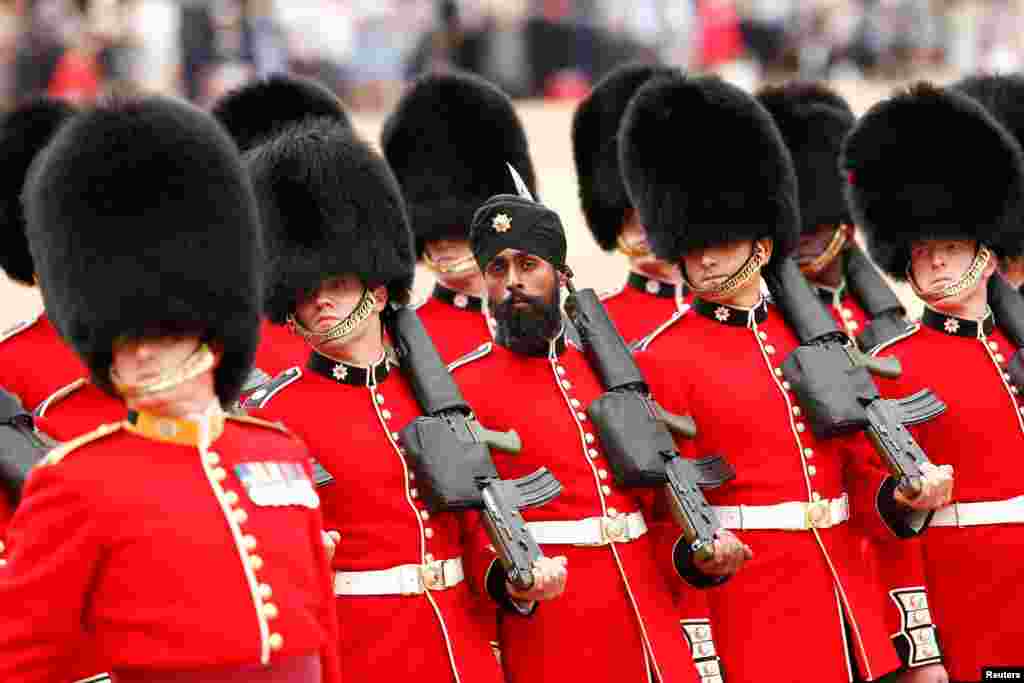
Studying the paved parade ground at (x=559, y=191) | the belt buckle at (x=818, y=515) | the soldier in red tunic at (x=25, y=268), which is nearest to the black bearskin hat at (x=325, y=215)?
the soldier in red tunic at (x=25, y=268)

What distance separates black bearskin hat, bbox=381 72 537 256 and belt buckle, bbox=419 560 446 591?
1841 millimetres

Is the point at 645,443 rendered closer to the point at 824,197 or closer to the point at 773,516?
the point at 773,516

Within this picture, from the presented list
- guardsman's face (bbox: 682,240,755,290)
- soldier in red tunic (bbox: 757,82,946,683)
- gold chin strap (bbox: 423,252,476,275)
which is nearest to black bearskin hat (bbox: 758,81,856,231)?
soldier in red tunic (bbox: 757,82,946,683)

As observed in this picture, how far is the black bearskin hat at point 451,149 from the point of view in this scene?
19.1ft

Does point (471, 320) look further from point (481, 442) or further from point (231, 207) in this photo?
point (231, 207)

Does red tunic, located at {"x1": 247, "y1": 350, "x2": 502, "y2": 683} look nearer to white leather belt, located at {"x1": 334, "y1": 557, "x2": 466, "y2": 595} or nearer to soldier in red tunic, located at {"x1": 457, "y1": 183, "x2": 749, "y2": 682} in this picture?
white leather belt, located at {"x1": 334, "y1": 557, "x2": 466, "y2": 595}

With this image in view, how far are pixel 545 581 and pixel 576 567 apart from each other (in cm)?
35

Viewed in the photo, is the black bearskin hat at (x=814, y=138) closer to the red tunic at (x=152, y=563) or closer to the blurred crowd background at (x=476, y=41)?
the red tunic at (x=152, y=563)

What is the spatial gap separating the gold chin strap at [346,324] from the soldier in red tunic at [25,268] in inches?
19.4

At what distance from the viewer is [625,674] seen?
4.32 m

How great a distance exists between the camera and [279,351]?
5.11 meters

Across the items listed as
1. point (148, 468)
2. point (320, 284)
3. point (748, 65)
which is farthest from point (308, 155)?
point (748, 65)

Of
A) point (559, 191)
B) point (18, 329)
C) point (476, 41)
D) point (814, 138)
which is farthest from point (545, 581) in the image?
point (476, 41)

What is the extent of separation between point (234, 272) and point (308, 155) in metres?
1.04
